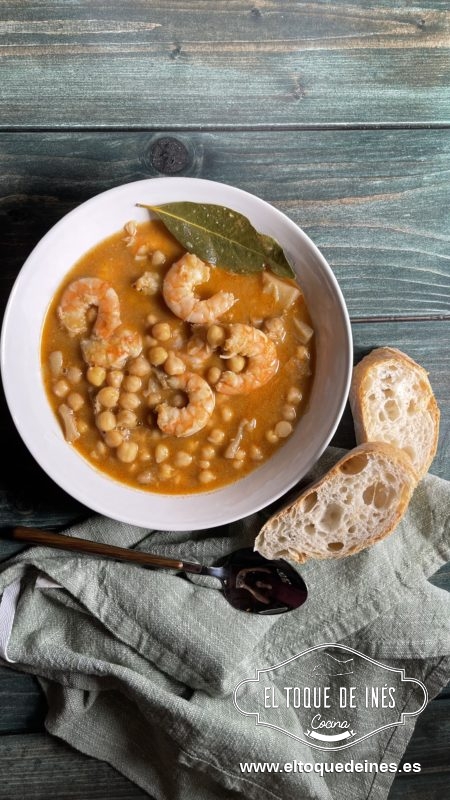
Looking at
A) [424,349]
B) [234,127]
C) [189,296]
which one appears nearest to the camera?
[189,296]

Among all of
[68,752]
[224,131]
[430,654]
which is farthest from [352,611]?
[224,131]

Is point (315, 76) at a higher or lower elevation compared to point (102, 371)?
higher

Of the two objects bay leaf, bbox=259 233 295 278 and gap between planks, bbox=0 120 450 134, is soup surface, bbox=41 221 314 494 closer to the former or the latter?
bay leaf, bbox=259 233 295 278

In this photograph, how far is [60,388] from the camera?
2758 mm

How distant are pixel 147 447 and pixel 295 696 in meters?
1.33

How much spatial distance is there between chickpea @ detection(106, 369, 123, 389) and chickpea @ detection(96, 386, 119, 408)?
2cm

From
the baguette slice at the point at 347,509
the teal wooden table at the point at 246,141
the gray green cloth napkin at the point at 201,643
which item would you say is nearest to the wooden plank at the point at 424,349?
the teal wooden table at the point at 246,141

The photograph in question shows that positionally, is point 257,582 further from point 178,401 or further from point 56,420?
point 56,420

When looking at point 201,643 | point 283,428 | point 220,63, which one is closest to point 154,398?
point 283,428

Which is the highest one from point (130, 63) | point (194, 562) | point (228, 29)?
point (228, 29)

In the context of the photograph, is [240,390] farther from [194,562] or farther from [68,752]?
[68,752]

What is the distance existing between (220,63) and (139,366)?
140 centimetres

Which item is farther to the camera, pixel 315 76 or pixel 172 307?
pixel 315 76

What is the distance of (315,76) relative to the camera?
3.08m
